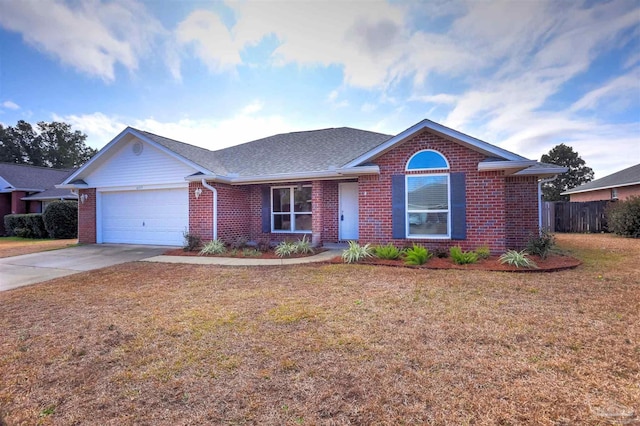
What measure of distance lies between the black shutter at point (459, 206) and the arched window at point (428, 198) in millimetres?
153

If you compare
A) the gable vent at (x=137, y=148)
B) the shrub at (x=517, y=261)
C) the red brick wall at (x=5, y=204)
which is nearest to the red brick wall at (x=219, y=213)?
the gable vent at (x=137, y=148)

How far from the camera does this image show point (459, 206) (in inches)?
343

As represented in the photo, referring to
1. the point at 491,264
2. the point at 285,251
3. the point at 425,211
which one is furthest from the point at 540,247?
the point at 285,251

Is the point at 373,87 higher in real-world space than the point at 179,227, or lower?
higher

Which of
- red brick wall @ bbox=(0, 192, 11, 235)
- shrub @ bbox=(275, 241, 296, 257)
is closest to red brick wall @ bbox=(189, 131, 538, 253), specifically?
shrub @ bbox=(275, 241, 296, 257)

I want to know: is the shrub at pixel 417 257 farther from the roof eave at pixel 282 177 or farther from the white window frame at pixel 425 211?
the roof eave at pixel 282 177

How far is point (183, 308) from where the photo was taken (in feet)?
16.8

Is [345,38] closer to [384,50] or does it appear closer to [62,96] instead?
[384,50]

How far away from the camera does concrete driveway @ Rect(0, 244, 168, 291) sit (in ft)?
25.6

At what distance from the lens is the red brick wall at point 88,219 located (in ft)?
45.4

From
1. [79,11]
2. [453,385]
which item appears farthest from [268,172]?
[453,385]

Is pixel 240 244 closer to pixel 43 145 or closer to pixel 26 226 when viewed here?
pixel 26 226

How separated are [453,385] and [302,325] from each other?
2089 mm

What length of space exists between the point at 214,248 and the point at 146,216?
467 centimetres
